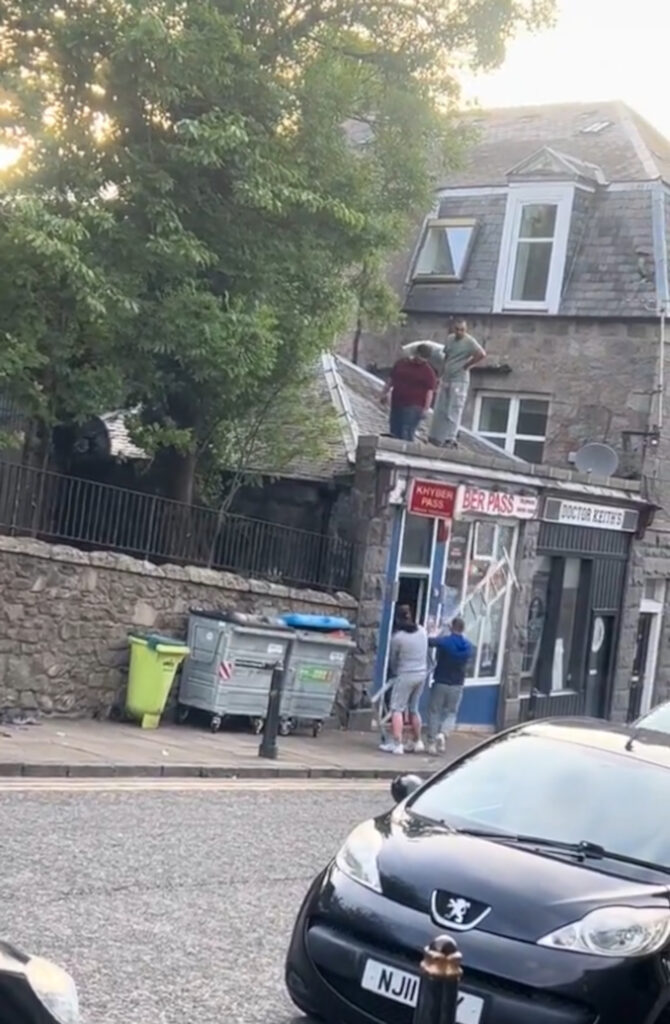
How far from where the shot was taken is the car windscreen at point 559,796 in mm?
6859

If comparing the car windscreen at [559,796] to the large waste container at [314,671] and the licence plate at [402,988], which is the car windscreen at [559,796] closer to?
the licence plate at [402,988]

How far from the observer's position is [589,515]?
25375mm

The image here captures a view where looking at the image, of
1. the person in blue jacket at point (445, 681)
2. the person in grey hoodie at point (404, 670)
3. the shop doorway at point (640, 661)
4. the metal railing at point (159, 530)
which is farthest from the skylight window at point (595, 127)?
the person in grey hoodie at point (404, 670)

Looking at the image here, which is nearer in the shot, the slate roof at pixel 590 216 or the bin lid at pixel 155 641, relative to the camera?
the bin lid at pixel 155 641

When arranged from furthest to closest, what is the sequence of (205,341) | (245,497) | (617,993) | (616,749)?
1. (245,497)
2. (205,341)
3. (616,749)
4. (617,993)

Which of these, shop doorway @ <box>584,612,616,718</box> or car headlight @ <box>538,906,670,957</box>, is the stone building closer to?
shop doorway @ <box>584,612,616,718</box>

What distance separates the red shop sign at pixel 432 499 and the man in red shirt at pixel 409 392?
0.76m

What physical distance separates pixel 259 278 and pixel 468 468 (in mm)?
5185

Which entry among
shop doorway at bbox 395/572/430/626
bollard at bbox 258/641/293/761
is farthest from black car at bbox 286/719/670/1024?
shop doorway at bbox 395/572/430/626

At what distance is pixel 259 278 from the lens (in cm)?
1823

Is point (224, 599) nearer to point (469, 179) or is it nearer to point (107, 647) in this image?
point (107, 647)

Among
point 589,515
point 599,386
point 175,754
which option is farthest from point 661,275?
point 175,754

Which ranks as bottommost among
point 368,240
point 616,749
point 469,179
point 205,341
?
point 616,749

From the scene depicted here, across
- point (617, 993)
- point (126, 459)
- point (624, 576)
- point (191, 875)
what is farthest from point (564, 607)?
point (617, 993)
